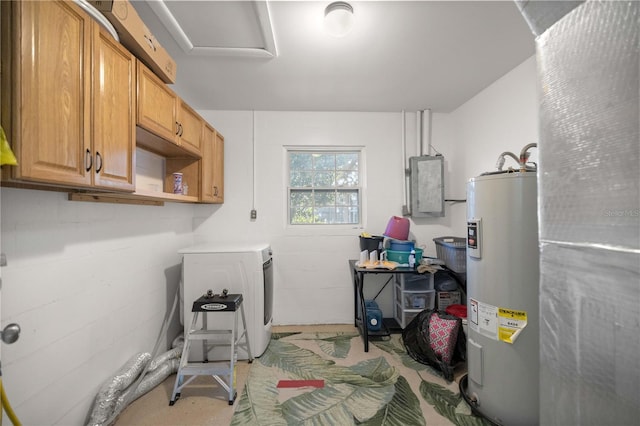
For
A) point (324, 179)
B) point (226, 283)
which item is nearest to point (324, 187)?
point (324, 179)

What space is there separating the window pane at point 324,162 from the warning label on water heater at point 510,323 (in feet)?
7.39

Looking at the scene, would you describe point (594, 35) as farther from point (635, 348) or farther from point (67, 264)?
point (67, 264)

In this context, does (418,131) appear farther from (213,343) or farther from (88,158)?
(213,343)

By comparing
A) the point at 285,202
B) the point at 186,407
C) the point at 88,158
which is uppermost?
the point at 88,158

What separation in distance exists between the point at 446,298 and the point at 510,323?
1.21 m

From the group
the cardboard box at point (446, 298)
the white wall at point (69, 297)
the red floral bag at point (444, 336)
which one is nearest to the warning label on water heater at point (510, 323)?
the red floral bag at point (444, 336)

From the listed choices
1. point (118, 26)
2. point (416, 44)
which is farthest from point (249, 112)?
point (416, 44)

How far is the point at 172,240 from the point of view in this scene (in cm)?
250

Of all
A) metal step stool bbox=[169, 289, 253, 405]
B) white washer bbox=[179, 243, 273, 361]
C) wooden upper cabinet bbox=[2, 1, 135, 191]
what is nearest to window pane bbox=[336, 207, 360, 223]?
white washer bbox=[179, 243, 273, 361]

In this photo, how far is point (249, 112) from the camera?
298cm

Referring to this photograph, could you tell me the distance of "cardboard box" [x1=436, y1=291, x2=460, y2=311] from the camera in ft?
8.60

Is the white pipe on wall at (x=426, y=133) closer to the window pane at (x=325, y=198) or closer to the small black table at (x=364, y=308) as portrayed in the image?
the window pane at (x=325, y=198)

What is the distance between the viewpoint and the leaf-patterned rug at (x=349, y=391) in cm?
162

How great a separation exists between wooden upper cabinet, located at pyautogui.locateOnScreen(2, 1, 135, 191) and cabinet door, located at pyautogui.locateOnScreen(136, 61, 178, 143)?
4.5 inches
